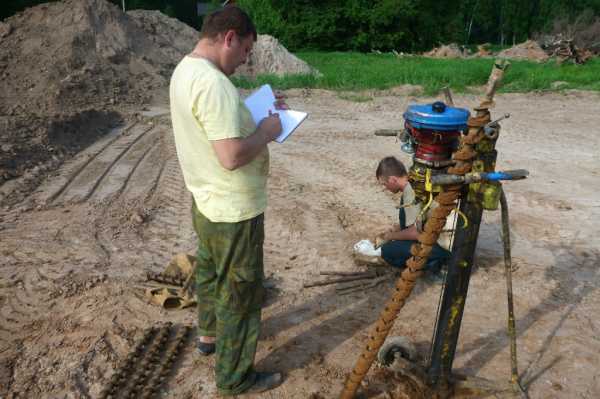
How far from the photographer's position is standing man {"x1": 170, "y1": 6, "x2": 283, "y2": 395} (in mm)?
2152

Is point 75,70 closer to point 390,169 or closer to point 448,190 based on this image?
point 390,169

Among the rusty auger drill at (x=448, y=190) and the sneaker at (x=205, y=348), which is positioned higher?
the rusty auger drill at (x=448, y=190)

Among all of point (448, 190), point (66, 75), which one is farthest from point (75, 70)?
point (448, 190)

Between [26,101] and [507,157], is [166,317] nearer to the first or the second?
[507,157]

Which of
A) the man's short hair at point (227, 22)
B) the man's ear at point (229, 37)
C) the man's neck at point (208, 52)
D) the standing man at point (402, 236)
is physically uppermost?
the man's short hair at point (227, 22)

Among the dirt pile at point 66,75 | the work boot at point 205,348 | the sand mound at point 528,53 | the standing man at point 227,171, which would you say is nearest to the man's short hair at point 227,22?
the standing man at point 227,171

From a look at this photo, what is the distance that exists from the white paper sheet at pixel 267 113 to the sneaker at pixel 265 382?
4.58ft

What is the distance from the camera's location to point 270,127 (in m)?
2.36

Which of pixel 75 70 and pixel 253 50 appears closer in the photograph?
pixel 75 70

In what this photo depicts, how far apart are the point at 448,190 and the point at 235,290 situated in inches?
45.6

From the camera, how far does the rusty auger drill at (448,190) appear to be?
2152 millimetres

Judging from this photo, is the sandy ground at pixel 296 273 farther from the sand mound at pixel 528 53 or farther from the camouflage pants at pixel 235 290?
the sand mound at pixel 528 53

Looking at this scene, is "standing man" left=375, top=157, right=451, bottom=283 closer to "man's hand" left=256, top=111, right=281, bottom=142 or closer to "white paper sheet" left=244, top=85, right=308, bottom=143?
"white paper sheet" left=244, top=85, right=308, bottom=143

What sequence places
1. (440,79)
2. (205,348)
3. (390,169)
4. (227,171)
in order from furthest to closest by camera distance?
(440,79) < (390,169) < (205,348) < (227,171)
